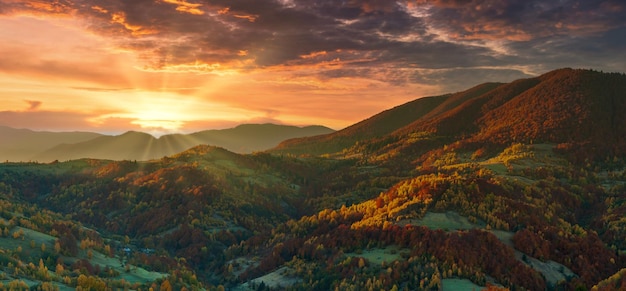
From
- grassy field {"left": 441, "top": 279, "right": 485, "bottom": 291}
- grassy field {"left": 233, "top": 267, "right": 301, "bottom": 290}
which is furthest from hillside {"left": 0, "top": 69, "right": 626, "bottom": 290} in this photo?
grassy field {"left": 233, "top": 267, "right": 301, "bottom": 290}

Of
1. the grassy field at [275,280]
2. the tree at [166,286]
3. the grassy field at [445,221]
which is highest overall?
the grassy field at [445,221]

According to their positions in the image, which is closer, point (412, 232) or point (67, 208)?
point (412, 232)

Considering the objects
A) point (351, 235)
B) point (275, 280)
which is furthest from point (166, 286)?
point (351, 235)

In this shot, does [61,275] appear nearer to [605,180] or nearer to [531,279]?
[531,279]

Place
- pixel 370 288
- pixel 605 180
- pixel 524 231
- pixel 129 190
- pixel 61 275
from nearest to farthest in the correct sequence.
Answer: pixel 61 275 → pixel 370 288 → pixel 524 231 → pixel 605 180 → pixel 129 190

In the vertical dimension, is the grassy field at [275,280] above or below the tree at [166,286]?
below

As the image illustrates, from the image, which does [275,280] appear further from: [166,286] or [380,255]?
[166,286]

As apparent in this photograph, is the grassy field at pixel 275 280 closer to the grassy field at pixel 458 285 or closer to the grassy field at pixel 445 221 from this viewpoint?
the grassy field at pixel 445 221

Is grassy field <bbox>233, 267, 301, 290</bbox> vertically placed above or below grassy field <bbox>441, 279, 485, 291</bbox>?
below

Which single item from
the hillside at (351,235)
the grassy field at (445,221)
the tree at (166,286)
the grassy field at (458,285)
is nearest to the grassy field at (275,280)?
the hillside at (351,235)

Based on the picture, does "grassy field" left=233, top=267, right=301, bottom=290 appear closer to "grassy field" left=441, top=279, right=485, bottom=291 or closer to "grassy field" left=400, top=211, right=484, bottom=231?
"grassy field" left=400, top=211, right=484, bottom=231

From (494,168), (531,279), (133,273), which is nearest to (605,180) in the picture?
(494,168)
